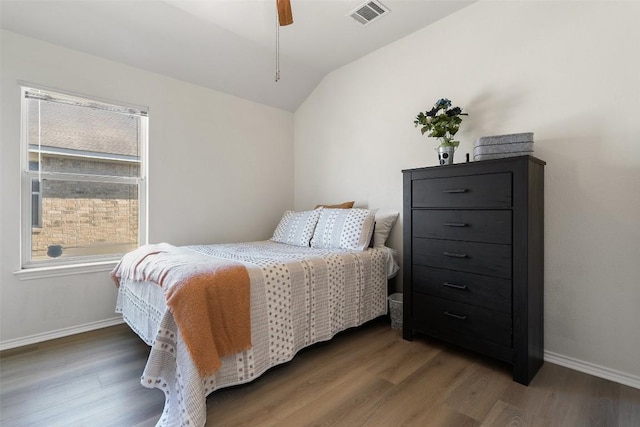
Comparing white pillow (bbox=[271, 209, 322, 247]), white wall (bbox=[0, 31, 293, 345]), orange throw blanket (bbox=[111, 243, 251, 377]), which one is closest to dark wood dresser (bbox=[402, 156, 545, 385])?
white pillow (bbox=[271, 209, 322, 247])

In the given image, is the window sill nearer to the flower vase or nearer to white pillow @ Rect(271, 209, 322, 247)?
white pillow @ Rect(271, 209, 322, 247)

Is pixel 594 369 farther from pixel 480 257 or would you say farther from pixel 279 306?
pixel 279 306

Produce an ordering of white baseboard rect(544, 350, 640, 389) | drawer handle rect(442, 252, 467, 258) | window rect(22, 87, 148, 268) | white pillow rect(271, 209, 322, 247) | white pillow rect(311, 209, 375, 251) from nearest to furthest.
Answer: white baseboard rect(544, 350, 640, 389)
drawer handle rect(442, 252, 467, 258)
window rect(22, 87, 148, 268)
white pillow rect(311, 209, 375, 251)
white pillow rect(271, 209, 322, 247)

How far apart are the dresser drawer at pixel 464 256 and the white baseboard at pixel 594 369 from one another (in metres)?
0.71

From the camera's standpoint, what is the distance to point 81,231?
2.41 m

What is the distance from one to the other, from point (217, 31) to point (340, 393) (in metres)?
2.87

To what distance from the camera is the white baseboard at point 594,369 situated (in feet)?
5.18

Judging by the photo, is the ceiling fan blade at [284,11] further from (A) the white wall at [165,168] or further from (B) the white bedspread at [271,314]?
(B) the white bedspread at [271,314]

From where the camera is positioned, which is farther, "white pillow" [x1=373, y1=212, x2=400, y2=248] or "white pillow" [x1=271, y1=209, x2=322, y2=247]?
"white pillow" [x1=271, y1=209, x2=322, y2=247]

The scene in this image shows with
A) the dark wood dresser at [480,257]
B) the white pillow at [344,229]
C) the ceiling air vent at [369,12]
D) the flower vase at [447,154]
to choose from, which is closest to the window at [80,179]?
the white pillow at [344,229]

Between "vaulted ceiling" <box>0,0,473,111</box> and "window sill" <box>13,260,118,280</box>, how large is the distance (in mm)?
1708

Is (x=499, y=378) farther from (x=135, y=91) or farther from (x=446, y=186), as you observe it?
(x=135, y=91)

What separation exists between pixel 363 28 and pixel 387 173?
128cm

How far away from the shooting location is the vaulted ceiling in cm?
207
